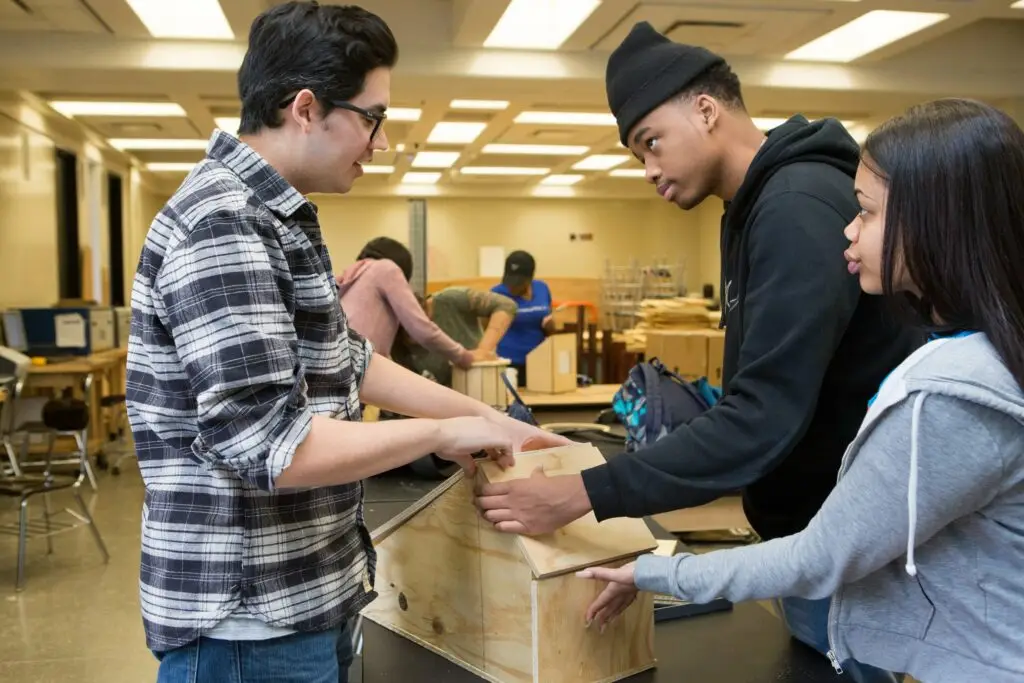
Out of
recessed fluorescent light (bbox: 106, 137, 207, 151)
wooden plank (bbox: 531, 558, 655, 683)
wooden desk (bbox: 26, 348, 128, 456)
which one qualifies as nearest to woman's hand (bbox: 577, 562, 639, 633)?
wooden plank (bbox: 531, 558, 655, 683)

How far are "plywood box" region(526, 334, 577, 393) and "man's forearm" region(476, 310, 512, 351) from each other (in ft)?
1.60

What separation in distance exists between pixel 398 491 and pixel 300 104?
1.80m

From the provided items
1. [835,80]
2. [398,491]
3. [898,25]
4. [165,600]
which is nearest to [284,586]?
[165,600]

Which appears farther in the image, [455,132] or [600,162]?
[600,162]

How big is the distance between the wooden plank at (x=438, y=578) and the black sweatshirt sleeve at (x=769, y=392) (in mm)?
235

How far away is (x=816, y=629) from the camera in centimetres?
144

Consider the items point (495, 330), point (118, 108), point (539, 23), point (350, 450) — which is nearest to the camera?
point (350, 450)

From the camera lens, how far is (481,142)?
10.3 metres

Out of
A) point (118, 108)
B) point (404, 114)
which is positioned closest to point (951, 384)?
point (404, 114)

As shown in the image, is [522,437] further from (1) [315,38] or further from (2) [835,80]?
(2) [835,80]

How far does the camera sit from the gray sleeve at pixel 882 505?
2.89 feet

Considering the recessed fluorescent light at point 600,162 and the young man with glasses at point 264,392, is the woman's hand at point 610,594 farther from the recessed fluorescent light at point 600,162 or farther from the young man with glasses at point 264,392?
the recessed fluorescent light at point 600,162

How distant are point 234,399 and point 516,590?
54 centimetres

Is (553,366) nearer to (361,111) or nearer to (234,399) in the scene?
(361,111)
